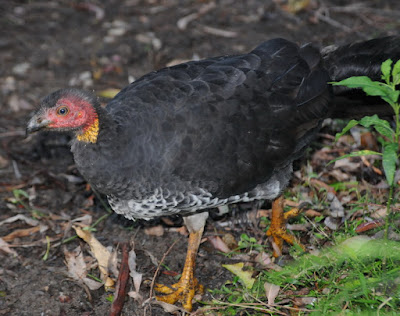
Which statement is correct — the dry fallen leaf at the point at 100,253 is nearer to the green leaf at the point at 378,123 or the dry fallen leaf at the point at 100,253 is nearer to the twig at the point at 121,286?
the twig at the point at 121,286

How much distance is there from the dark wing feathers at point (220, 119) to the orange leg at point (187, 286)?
0.61 metres

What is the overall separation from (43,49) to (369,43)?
515 cm

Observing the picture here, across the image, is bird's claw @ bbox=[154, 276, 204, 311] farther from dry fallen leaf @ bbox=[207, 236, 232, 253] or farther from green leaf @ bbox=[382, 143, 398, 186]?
green leaf @ bbox=[382, 143, 398, 186]

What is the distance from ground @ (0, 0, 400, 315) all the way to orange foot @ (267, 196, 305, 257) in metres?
0.26

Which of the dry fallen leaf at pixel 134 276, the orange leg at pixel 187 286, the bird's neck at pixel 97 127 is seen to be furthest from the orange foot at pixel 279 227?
the bird's neck at pixel 97 127

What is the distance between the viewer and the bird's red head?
4.07m

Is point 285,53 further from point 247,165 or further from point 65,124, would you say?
point 65,124

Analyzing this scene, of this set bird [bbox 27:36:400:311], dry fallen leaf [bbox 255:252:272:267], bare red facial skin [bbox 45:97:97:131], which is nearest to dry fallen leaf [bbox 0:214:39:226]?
bird [bbox 27:36:400:311]

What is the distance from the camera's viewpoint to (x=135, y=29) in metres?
8.21

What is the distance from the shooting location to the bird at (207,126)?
4.08 metres

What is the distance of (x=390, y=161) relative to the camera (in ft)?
10.5

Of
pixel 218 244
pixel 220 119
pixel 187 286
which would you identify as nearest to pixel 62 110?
pixel 220 119

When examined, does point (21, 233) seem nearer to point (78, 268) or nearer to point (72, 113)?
point (78, 268)

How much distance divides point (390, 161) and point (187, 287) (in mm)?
2114
